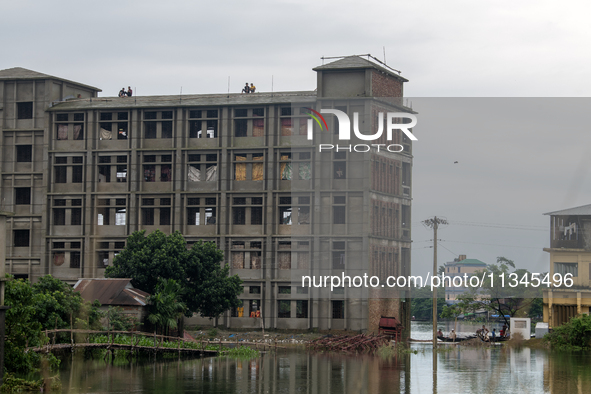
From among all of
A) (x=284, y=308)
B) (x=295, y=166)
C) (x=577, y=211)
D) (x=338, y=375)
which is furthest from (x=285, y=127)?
(x=338, y=375)

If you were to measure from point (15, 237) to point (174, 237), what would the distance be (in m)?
21.3

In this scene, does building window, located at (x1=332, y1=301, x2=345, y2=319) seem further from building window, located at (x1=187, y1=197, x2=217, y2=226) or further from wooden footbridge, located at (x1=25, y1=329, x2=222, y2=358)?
wooden footbridge, located at (x1=25, y1=329, x2=222, y2=358)

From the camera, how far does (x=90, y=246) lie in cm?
6794

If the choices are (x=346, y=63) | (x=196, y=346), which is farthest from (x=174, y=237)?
(x=346, y=63)

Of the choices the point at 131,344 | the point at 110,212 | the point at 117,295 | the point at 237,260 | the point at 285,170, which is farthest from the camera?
the point at 110,212

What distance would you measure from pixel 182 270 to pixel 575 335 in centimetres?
2634

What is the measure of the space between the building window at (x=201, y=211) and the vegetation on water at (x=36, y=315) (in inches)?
877

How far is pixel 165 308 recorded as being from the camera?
47.2 metres

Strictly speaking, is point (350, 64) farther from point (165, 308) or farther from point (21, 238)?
point (21, 238)

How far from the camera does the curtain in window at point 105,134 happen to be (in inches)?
2712

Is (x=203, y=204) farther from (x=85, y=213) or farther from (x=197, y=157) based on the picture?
(x=85, y=213)

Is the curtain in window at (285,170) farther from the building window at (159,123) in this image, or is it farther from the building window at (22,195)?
the building window at (22,195)

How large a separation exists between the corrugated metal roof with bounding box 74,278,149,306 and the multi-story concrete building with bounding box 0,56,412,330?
673 inches

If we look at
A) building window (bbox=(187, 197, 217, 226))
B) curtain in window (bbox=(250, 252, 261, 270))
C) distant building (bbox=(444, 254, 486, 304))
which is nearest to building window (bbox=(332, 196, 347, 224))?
curtain in window (bbox=(250, 252, 261, 270))
